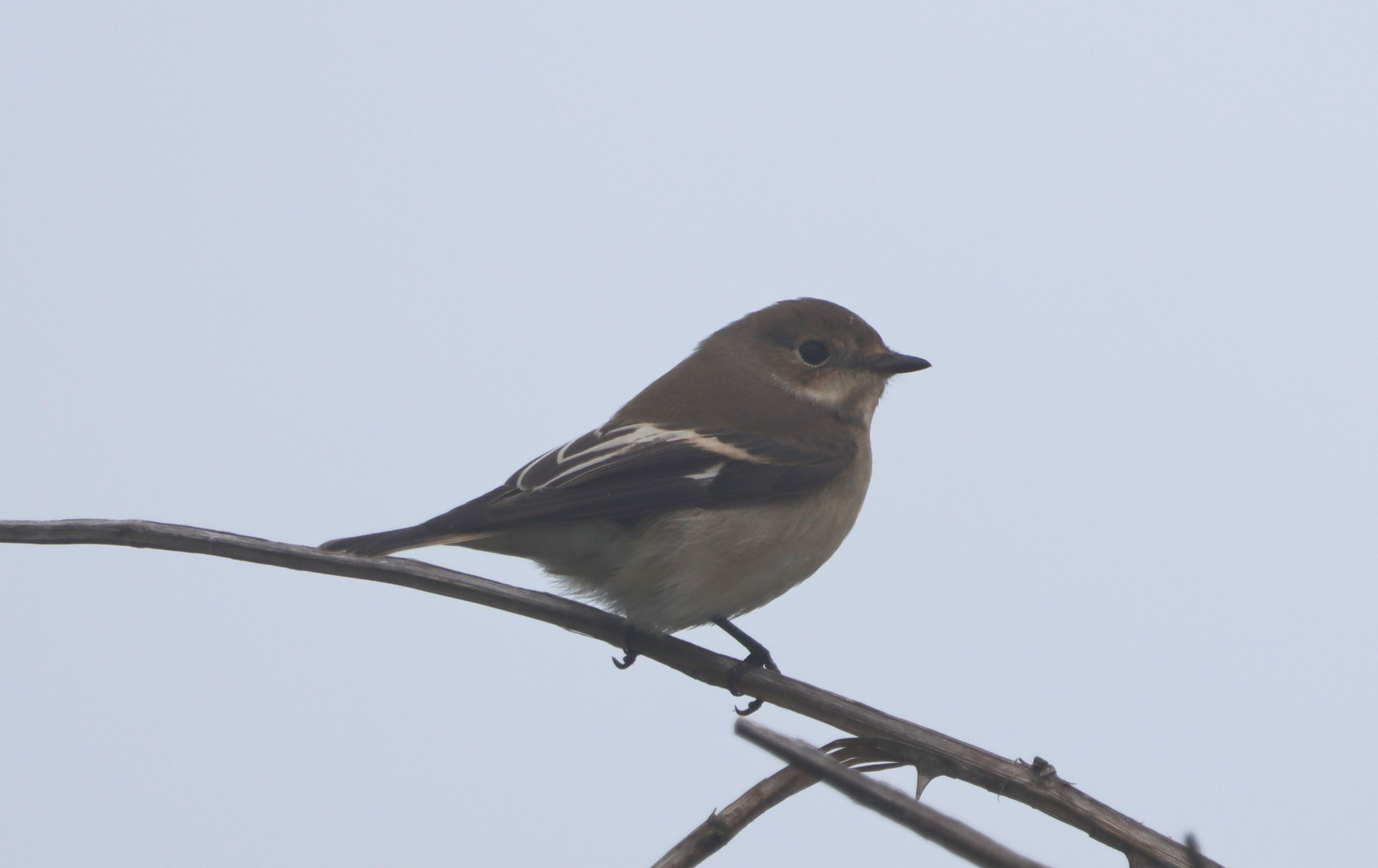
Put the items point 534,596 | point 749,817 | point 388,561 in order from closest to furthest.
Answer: point 749,817 → point 388,561 → point 534,596

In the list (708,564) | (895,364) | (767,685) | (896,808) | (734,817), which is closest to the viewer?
(896,808)

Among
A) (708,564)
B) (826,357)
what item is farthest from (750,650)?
(826,357)

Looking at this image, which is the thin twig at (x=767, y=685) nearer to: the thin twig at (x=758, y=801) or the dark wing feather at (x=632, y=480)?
the thin twig at (x=758, y=801)

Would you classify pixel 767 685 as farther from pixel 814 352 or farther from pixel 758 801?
pixel 814 352

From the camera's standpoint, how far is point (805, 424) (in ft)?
16.5

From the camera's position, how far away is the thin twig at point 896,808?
4.25 ft

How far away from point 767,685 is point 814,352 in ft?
9.63

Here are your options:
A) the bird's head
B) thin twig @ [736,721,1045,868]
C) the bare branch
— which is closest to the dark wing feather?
the bird's head

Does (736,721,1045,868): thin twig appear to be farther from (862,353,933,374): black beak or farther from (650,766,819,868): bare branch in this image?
(862,353,933,374): black beak

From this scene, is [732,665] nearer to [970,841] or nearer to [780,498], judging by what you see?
[780,498]

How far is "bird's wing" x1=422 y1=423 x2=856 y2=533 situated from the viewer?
3.80m

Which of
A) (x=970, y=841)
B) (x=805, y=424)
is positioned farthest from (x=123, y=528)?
(x=805, y=424)

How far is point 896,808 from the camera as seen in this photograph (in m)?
1.33

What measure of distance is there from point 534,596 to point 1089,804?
1.42m
